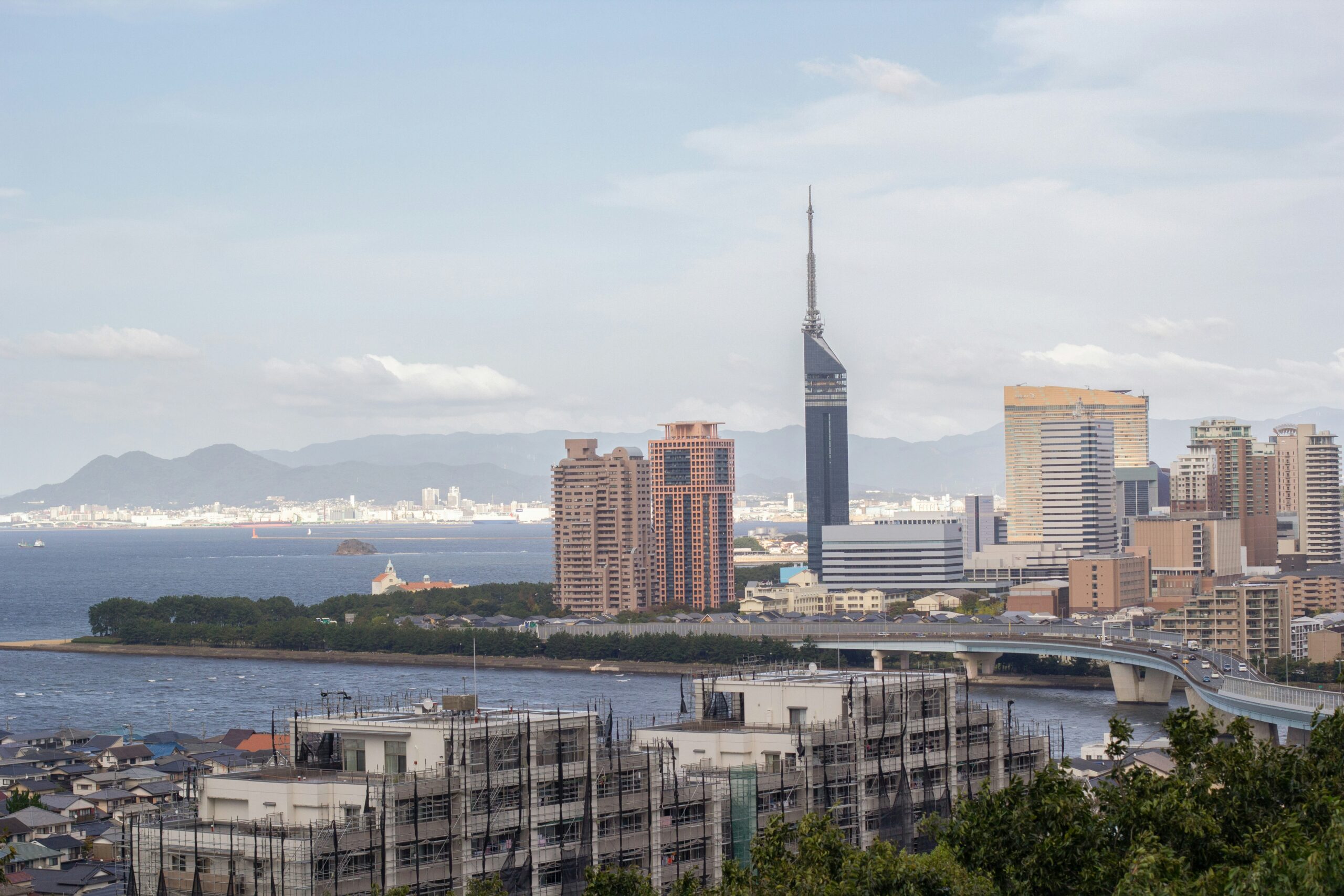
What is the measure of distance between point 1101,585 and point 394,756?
190 feet

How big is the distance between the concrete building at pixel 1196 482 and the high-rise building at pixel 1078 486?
18.1 ft

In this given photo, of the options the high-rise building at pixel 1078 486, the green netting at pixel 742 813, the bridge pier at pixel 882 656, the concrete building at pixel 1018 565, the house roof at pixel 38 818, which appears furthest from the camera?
the high-rise building at pixel 1078 486

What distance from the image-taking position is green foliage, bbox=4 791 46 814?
75.1 ft

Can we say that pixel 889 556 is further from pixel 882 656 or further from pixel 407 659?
pixel 407 659

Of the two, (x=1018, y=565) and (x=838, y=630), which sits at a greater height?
(x=1018, y=565)

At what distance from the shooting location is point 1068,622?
194ft

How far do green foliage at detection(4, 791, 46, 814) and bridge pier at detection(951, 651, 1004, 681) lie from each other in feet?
110

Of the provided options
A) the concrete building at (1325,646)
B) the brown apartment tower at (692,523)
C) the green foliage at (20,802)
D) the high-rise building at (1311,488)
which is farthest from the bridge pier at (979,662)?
the high-rise building at (1311,488)

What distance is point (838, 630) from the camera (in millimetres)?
57969

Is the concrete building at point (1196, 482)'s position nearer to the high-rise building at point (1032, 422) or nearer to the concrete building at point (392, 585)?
the high-rise building at point (1032, 422)

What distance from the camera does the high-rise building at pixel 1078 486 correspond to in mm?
98250

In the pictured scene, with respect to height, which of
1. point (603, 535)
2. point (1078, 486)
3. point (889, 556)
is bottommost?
point (889, 556)

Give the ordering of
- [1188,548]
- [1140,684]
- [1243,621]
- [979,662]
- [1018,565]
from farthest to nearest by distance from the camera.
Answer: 1. [1018,565]
2. [1188,548]
3. [979,662]
4. [1243,621]
5. [1140,684]

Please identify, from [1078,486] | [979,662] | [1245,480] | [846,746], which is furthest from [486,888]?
[1078,486]
